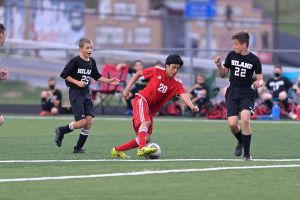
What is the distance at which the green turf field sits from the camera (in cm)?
1105

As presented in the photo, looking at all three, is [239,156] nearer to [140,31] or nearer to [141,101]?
[141,101]

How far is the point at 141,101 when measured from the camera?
15.1 m

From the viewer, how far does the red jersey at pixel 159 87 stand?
49.6 ft

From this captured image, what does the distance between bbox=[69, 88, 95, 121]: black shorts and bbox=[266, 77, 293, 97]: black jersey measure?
1107 centimetres

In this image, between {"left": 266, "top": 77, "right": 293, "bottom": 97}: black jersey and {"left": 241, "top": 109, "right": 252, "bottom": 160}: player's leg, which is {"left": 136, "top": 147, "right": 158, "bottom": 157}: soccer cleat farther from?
{"left": 266, "top": 77, "right": 293, "bottom": 97}: black jersey

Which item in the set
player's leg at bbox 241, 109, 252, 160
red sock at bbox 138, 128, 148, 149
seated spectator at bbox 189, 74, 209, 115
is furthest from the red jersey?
seated spectator at bbox 189, 74, 209, 115

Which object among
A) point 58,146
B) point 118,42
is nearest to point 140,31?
point 118,42

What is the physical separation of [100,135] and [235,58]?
5.81m

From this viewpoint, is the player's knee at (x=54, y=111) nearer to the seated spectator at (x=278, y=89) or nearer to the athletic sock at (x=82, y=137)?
the seated spectator at (x=278, y=89)

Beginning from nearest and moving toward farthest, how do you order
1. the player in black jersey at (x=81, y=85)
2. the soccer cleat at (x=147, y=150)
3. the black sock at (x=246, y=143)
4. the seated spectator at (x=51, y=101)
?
the soccer cleat at (x=147, y=150) < the black sock at (x=246, y=143) < the player in black jersey at (x=81, y=85) < the seated spectator at (x=51, y=101)

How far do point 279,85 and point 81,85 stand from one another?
11.5 m

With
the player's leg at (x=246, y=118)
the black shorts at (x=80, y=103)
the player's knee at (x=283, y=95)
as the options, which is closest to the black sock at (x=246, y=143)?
the player's leg at (x=246, y=118)

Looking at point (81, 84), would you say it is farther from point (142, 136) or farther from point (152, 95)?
point (142, 136)

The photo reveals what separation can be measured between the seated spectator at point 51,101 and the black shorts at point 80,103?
447 inches
